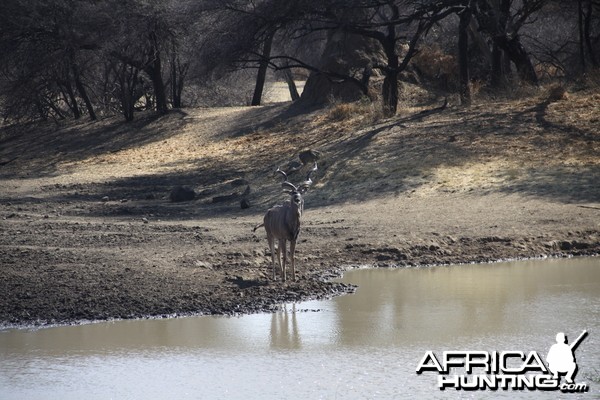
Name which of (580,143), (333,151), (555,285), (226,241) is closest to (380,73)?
(333,151)

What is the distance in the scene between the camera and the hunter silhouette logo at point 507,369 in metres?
9.09

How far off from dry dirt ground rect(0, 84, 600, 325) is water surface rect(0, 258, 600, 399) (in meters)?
0.74

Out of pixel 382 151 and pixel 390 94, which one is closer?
pixel 382 151

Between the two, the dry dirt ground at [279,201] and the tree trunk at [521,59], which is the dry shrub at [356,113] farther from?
the tree trunk at [521,59]

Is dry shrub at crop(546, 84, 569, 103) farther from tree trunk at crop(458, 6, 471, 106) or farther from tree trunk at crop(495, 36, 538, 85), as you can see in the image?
tree trunk at crop(458, 6, 471, 106)

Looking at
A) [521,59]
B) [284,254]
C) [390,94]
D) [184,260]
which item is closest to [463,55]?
[521,59]

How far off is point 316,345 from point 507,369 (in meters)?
2.16

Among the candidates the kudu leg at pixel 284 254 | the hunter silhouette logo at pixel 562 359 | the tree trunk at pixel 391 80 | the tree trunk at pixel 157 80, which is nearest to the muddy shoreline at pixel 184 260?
the kudu leg at pixel 284 254

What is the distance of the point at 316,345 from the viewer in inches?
429

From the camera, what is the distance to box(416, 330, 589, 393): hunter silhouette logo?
29.8ft

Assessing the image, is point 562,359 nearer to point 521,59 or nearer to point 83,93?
point 521,59

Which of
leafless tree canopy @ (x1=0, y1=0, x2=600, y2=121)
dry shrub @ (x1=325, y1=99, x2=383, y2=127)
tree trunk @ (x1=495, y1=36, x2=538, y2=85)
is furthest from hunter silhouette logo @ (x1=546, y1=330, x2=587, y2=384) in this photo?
tree trunk @ (x1=495, y1=36, x2=538, y2=85)

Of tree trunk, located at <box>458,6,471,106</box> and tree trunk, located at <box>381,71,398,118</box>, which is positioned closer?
tree trunk, located at <box>458,6,471,106</box>

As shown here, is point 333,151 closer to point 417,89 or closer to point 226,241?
point 417,89
